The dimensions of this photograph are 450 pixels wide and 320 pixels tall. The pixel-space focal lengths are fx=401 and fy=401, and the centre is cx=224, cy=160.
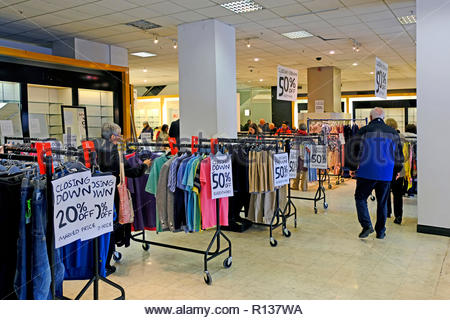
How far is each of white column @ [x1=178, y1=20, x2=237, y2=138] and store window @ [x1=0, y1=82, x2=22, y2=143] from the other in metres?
3.27

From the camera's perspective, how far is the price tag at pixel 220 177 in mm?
3930

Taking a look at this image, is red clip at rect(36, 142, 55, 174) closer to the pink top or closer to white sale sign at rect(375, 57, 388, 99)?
the pink top

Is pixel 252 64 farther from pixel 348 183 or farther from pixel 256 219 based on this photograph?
pixel 256 219

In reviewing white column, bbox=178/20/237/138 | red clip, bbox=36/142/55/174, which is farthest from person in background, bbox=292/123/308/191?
red clip, bbox=36/142/55/174

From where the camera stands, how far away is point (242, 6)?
22.9 ft

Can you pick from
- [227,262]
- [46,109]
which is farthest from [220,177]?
[46,109]

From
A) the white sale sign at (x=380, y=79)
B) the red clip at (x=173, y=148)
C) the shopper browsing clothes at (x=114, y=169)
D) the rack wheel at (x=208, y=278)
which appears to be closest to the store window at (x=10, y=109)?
the shopper browsing clothes at (x=114, y=169)

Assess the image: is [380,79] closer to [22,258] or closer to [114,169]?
[114,169]

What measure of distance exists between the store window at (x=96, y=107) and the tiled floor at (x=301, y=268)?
4963 mm

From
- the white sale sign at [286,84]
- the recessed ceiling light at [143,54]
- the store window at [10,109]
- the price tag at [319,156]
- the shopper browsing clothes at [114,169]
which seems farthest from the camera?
the recessed ceiling light at [143,54]

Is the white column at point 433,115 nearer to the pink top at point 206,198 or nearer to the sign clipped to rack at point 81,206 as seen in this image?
the pink top at point 206,198

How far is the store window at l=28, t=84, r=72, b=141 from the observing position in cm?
838

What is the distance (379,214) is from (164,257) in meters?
2.82

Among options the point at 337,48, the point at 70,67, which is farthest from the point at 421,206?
the point at 70,67
